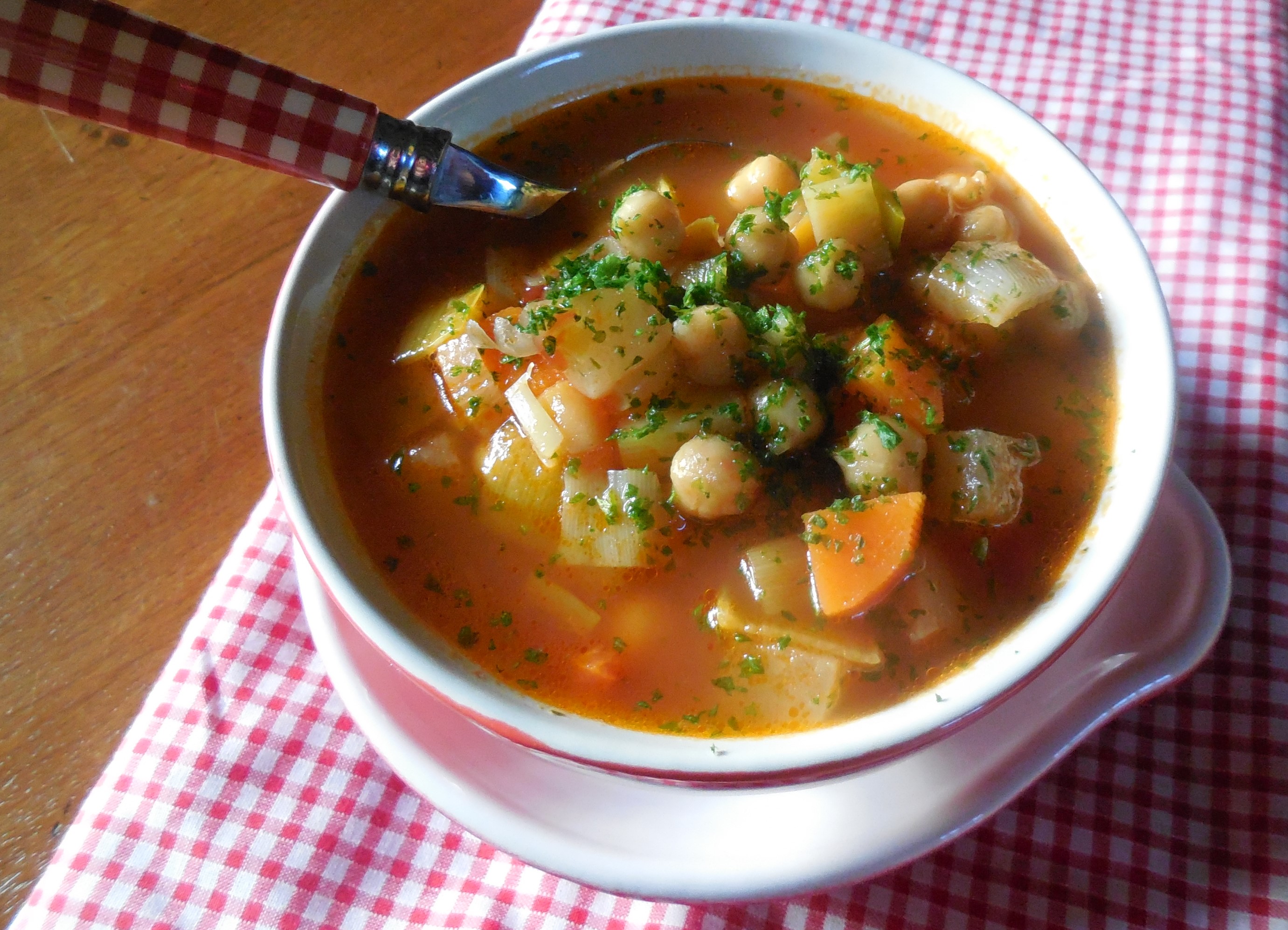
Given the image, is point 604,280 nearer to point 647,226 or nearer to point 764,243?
point 647,226

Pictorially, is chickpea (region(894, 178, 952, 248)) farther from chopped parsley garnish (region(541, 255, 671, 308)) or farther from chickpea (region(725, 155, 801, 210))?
chopped parsley garnish (region(541, 255, 671, 308))

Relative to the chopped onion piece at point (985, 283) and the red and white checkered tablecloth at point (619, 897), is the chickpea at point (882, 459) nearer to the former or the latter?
the chopped onion piece at point (985, 283)

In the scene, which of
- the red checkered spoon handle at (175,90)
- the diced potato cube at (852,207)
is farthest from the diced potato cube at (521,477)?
the diced potato cube at (852,207)

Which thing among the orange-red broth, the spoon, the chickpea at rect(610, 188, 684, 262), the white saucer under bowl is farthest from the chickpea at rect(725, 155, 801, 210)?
the white saucer under bowl

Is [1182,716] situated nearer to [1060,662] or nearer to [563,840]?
[1060,662]

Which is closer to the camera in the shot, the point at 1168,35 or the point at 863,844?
the point at 863,844

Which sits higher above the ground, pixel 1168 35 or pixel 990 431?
pixel 1168 35

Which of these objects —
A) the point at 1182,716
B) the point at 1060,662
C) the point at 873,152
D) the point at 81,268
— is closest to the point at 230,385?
the point at 81,268
